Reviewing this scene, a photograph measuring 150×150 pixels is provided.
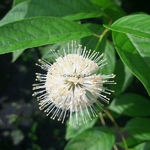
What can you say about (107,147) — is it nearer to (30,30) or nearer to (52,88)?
(52,88)

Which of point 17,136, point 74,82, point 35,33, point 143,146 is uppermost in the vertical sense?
point 35,33

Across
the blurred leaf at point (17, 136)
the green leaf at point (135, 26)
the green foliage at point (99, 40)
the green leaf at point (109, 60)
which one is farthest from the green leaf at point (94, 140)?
the blurred leaf at point (17, 136)

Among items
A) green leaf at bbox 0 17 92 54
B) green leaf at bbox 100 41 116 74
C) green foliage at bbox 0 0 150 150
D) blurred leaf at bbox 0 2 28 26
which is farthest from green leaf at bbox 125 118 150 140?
blurred leaf at bbox 0 2 28 26

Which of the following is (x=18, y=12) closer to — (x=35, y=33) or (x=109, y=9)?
(x=35, y=33)

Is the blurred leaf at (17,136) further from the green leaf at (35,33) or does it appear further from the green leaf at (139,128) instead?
the green leaf at (35,33)

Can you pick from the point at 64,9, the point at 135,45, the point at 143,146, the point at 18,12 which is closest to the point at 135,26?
the point at 135,45

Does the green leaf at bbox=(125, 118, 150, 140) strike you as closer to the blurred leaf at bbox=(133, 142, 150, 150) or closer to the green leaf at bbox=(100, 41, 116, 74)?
the blurred leaf at bbox=(133, 142, 150, 150)

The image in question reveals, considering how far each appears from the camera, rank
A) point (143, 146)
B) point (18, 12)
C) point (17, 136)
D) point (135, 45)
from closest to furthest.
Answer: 1. point (135, 45)
2. point (18, 12)
3. point (143, 146)
4. point (17, 136)
